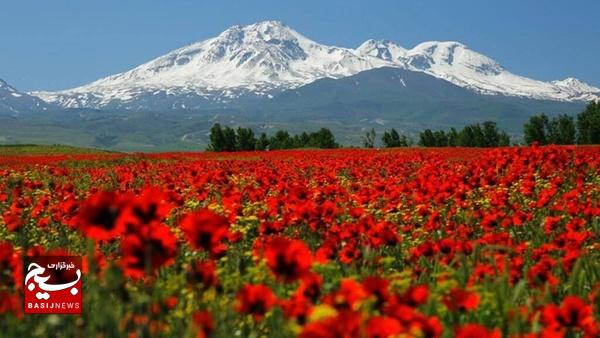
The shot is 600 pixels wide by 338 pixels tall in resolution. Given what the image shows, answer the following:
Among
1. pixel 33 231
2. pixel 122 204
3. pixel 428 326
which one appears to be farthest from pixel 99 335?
pixel 33 231

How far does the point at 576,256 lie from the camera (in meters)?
4.18

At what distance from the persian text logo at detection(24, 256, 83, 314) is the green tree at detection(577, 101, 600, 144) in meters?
96.5

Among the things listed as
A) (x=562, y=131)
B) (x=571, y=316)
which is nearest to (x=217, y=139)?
(x=562, y=131)

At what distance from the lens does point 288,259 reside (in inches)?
107

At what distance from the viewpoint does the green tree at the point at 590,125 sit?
91.8 m

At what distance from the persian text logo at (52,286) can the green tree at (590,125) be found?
96.5 metres

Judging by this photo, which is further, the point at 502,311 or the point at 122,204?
the point at 502,311

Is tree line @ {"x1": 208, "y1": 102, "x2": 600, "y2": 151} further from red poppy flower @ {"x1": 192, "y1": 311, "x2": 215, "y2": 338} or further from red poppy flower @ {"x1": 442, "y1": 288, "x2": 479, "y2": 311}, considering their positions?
red poppy flower @ {"x1": 192, "y1": 311, "x2": 215, "y2": 338}

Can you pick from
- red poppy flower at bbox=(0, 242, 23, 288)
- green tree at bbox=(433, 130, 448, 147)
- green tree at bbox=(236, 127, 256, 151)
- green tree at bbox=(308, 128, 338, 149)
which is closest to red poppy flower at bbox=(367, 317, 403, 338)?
red poppy flower at bbox=(0, 242, 23, 288)

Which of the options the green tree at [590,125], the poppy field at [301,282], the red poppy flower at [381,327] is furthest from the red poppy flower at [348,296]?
the green tree at [590,125]

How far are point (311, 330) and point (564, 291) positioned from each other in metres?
2.93

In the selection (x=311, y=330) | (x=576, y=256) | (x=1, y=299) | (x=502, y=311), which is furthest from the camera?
(x=576, y=256)

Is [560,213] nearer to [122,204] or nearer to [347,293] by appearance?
[347,293]

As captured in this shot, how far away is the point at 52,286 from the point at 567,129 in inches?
4079
